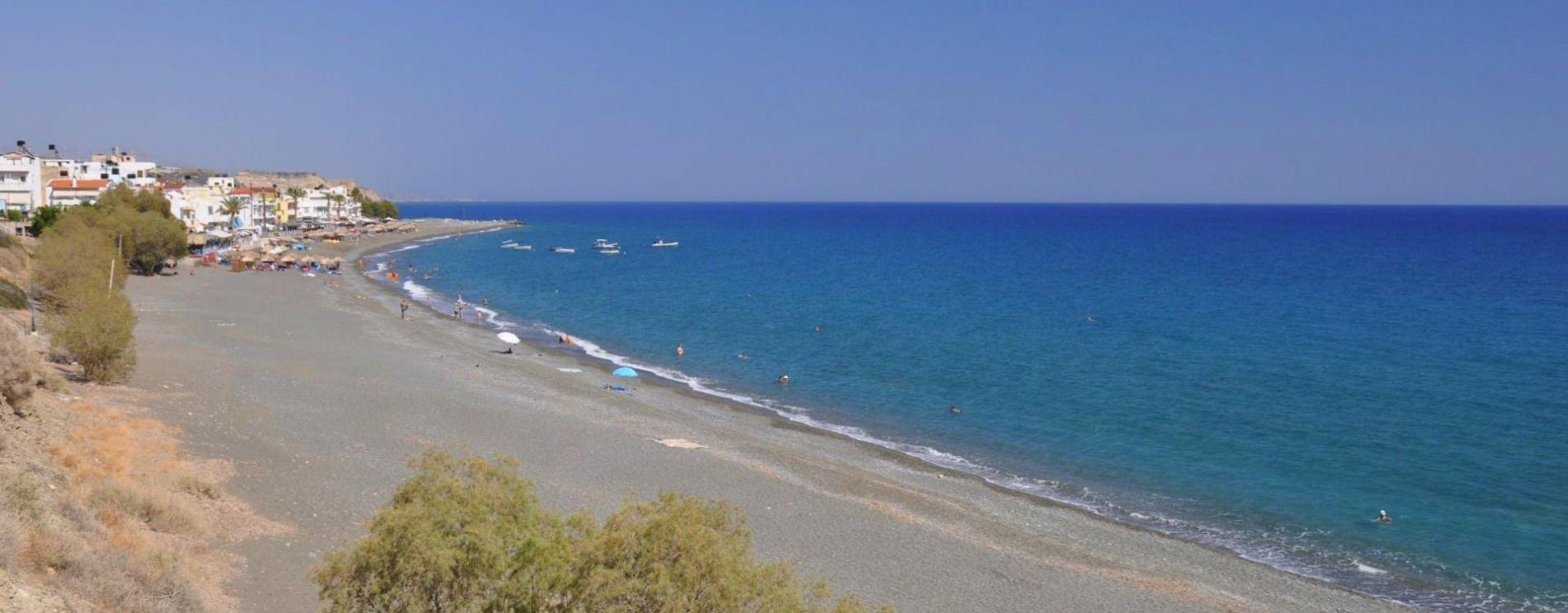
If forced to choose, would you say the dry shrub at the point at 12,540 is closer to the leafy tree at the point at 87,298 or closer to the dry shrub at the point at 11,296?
the leafy tree at the point at 87,298

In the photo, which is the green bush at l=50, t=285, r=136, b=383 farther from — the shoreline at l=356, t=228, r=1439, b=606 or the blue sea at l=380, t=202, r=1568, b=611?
the blue sea at l=380, t=202, r=1568, b=611

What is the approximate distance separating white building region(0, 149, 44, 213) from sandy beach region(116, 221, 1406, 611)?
47.3m

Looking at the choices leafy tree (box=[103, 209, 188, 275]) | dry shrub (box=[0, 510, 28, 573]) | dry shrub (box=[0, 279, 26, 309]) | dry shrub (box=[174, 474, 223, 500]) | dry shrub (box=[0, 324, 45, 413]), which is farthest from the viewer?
leafy tree (box=[103, 209, 188, 275])

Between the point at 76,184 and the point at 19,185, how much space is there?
6.36 m

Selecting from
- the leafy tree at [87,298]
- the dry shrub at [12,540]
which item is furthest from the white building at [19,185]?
the dry shrub at [12,540]

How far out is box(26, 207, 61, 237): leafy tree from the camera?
60.1 meters

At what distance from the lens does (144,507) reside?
16188 mm

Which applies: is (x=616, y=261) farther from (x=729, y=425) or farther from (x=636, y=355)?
(x=729, y=425)

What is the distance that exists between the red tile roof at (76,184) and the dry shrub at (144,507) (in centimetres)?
7868

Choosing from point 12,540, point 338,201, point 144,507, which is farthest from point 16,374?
point 338,201

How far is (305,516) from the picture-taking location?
62.0 feet

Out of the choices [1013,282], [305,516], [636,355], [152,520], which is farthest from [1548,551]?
[1013,282]

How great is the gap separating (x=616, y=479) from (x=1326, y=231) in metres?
172

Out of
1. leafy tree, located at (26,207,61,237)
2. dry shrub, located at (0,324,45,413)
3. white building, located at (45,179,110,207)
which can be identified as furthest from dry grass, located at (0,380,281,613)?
white building, located at (45,179,110,207)
